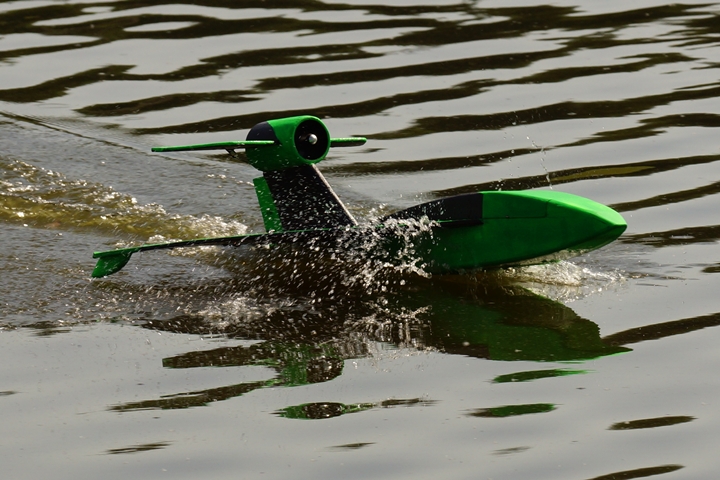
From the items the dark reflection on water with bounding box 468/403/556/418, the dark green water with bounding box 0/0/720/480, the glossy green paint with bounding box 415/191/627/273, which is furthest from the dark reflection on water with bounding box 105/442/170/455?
the glossy green paint with bounding box 415/191/627/273

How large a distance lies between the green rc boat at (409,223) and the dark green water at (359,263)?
0.22 metres

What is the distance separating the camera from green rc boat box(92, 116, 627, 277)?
7.09 meters

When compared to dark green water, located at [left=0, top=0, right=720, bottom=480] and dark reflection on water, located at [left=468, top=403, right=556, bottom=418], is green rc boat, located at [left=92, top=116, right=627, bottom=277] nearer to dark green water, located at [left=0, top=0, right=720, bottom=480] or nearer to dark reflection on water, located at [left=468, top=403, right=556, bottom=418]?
dark green water, located at [left=0, top=0, right=720, bottom=480]

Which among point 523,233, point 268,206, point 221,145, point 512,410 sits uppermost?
point 221,145

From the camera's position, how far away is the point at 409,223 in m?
7.46

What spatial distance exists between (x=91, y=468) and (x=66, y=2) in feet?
40.6

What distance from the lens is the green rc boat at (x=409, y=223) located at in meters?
7.09

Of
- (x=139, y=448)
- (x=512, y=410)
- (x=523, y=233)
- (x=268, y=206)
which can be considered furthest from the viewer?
(x=268, y=206)

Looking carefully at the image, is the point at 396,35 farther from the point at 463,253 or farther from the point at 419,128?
the point at 463,253

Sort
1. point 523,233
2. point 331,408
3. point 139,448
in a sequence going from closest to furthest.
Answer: point 139,448, point 331,408, point 523,233

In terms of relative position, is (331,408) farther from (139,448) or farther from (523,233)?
(523,233)

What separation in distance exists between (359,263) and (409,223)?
1.56 ft

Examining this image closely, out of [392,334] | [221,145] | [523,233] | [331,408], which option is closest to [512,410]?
[331,408]

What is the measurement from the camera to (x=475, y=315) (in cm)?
695
